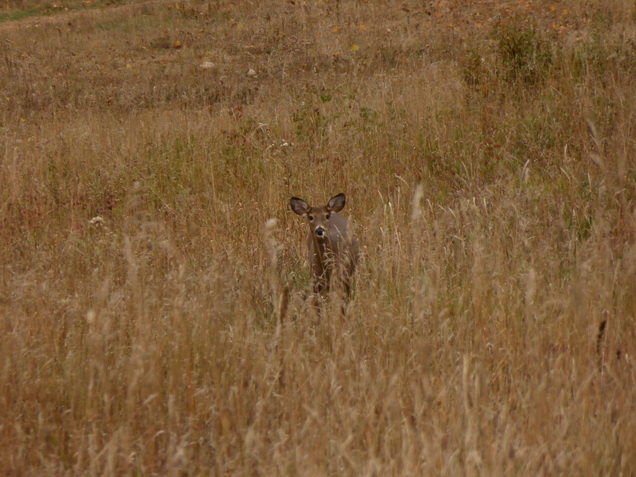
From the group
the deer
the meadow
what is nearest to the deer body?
the deer

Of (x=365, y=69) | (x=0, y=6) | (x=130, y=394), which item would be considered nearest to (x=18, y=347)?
(x=130, y=394)

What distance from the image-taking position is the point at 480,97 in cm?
687

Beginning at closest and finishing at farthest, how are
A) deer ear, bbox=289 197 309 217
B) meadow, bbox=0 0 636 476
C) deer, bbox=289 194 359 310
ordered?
meadow, bbox=0 0 636 476 < deer, bbox=289 194 359 310 < deer ear, bbox=289 197 309 217

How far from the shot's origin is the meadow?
257 cm

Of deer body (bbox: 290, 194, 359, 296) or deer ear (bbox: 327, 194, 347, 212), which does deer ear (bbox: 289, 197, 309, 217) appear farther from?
deer ear (bbox: 327, 194, 347, 212)

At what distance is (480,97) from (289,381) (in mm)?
4503

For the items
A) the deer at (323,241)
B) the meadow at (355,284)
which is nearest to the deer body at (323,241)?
the deer at (323,241)

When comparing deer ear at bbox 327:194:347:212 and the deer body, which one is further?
deer ear at bbox 327:194:347:212

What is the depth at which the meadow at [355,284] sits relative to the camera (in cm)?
257

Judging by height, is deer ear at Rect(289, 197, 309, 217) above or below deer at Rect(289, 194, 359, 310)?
above

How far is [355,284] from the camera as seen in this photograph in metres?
4.16

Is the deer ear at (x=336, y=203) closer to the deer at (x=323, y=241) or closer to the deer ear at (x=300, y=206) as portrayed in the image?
the deer at (x=323, y=241)

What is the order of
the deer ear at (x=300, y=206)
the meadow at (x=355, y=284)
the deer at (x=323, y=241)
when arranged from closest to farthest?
the meadow at (x=355, y=284), the deer at (x=323, y=241), the deer ear at (x=300, y=206)

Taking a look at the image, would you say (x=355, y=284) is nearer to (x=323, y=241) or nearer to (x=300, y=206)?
(x=323, y=241)
